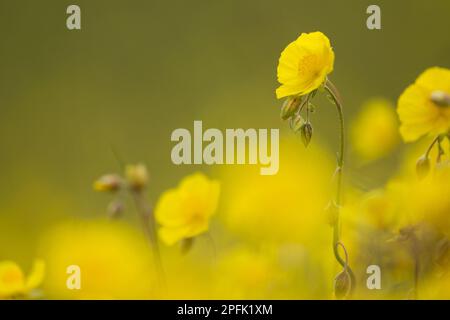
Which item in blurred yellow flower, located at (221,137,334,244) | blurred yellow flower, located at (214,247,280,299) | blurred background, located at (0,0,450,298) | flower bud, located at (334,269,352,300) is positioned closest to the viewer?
flower bud, located at (334,269,352,300)

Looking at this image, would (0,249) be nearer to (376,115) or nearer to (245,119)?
(245,119)

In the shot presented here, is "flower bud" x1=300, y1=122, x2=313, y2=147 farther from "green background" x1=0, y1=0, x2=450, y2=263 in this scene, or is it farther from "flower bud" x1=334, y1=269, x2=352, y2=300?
"green background" x1=0, y1=0, x2=450, y2=263

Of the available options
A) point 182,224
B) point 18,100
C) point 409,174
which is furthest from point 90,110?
point 409,174

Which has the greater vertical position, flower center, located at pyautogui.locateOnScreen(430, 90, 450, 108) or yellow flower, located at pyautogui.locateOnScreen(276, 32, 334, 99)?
yellow flower, located at pyautogui.locateOnScreen(276, 32, 334, 99)

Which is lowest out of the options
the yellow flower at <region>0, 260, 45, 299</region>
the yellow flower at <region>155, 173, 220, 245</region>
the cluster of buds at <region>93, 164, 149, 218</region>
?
the yellow flower at <region>0, 260, 45, 299</region>

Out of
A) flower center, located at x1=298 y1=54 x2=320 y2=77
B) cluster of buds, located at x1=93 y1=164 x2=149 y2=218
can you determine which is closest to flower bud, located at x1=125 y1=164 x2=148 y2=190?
cluster of buds, located at x1=93 y1=164 x2=149 y2=218

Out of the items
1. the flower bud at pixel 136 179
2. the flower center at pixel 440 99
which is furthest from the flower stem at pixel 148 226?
the flower center at pixel 440 99

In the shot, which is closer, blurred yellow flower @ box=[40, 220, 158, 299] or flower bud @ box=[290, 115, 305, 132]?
flower bud @ box=[290, 115, 305, 132]
